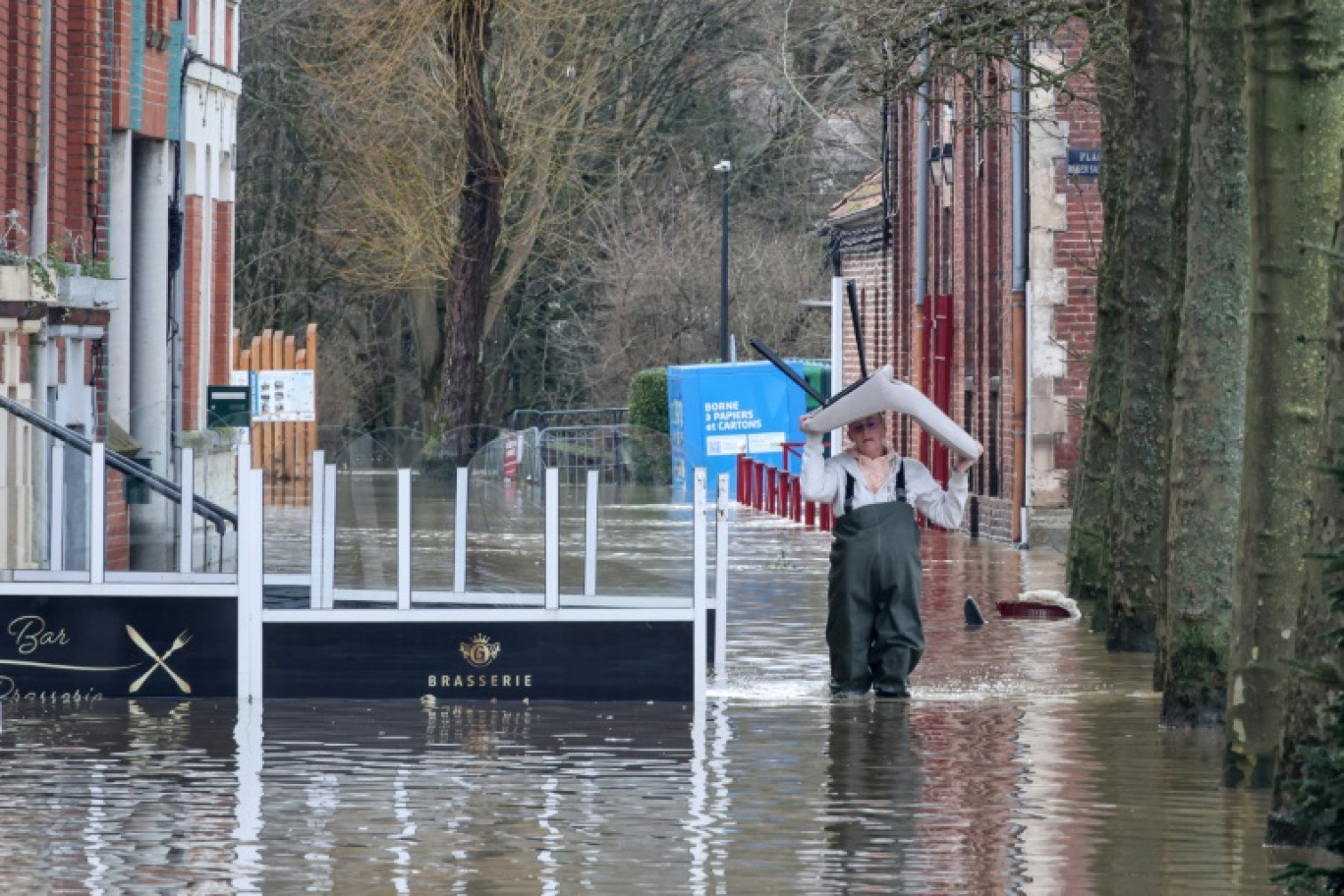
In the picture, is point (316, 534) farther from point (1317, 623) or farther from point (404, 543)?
point (1317, 623)

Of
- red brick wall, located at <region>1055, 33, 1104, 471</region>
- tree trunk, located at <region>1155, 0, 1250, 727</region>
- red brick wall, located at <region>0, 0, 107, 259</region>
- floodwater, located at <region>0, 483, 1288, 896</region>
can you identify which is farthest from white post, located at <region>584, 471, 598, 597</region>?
red brick wall, located at <region>1055, 33, 1104, 471</region>

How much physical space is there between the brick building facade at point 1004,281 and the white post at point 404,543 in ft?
31.1

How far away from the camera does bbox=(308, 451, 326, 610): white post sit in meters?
16.8

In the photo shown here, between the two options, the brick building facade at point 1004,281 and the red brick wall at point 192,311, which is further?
Answer: the brick building facade at point 1004,281

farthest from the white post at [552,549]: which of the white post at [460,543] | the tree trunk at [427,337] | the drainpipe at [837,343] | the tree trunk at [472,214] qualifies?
the tree trunk at [427,337]

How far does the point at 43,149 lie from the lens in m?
24.3

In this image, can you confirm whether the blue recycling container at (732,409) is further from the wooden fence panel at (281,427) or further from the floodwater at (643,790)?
the floodwater at (643,790)

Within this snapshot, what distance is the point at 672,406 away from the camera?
47500mm

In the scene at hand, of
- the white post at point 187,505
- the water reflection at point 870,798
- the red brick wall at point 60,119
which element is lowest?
the water reflection at point 870,798

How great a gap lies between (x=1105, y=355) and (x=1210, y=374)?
26.6 ft

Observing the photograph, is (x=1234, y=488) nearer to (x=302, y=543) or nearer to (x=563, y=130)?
(x=302, y=543)

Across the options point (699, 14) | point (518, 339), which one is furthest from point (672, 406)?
point (518, 339)

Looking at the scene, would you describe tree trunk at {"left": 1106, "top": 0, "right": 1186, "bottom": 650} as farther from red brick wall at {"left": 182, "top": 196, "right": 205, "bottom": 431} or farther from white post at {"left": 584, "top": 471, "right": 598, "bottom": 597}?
red brick wall at {"left": 182, "top": 196, "right": 205, "bottom": 431}

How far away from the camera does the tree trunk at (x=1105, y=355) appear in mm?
23000
